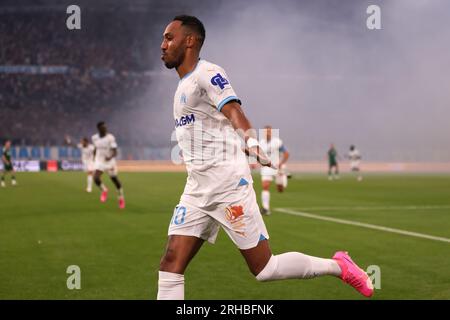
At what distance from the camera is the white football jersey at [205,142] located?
4594 millimetres

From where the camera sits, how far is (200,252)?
30.9ft

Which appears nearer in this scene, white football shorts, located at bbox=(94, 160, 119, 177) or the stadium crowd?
white football shorts, located at bbox=(94, 160, 119, 177)

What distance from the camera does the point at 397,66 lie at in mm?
57469

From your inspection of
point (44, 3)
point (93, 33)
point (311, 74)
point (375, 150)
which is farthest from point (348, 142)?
point (44, 3)

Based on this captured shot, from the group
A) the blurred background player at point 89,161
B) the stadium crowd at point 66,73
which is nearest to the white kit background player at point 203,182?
the blurred background player at point 89,161

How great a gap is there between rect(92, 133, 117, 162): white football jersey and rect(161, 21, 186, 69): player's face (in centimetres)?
1367

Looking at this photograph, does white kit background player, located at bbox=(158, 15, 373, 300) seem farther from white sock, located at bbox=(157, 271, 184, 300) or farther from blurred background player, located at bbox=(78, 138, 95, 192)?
blurred background player, located at bbox=(78, 138, 95, 192)

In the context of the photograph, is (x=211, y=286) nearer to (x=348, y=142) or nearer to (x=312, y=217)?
(x=312, y=217)

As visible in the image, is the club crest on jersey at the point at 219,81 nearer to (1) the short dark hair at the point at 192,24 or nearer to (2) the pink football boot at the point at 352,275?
(1) the short dark hair at the point at 192,24

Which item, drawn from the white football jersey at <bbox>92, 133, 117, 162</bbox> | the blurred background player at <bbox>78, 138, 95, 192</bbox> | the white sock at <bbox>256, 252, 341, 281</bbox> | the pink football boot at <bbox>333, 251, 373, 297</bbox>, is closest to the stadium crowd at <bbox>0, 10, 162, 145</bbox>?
the blurred background player at <bbox>78, 138, 95, 192</bbox>

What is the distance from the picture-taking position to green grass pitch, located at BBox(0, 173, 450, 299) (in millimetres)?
6742

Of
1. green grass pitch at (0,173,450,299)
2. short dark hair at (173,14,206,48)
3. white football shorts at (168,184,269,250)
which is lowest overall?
green grass pitch at (0,173,450,299)

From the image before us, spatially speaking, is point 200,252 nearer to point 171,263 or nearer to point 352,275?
point 352,275

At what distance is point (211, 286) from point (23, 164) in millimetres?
45476
